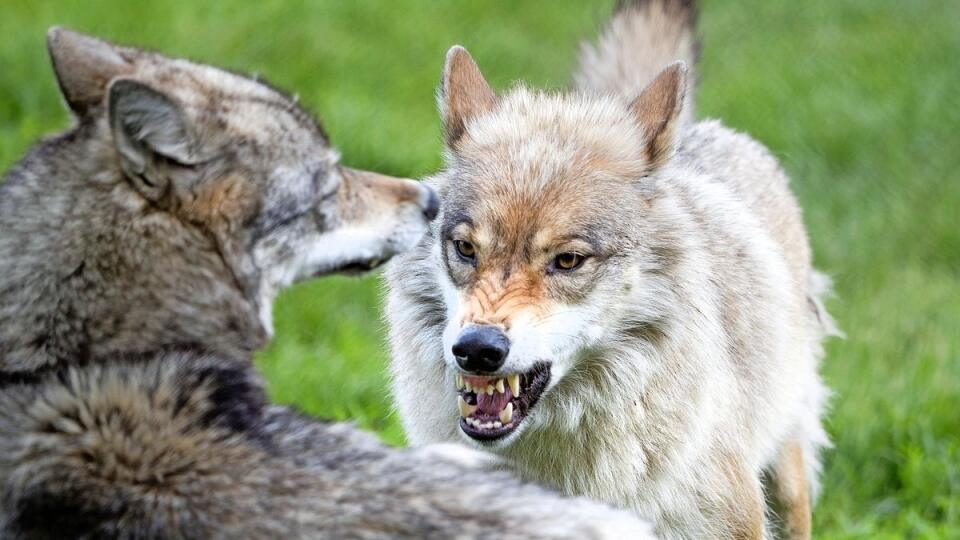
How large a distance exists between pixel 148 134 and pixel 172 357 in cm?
55

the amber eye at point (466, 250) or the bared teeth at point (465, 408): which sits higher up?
the amber eye at point (466, 250)

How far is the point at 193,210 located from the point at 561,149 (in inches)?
66.3

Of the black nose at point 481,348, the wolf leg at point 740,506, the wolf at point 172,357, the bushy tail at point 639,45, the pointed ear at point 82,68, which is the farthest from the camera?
the bushy tail at point 639,45

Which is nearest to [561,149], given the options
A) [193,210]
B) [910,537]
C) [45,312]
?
[193,210]

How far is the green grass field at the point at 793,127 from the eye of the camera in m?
7.03

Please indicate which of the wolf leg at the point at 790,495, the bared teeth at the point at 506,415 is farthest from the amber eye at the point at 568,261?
the wolf leg at the point at 790,495

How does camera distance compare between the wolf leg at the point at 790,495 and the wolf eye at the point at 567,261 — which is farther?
the wolf leg at the point at 790,495

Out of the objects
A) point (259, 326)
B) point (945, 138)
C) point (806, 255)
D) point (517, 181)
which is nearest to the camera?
point (259, 326)

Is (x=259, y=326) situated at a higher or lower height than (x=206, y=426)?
higher

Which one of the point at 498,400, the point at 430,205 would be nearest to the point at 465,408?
the point at 498,400

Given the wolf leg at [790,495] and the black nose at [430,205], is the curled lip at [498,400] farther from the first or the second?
the wolf leg at [790,495]

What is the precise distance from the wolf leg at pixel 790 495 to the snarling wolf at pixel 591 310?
1.91 ft

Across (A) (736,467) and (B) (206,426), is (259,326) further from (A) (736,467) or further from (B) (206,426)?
(A) (736,467)

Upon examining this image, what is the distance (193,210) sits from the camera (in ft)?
11.8
